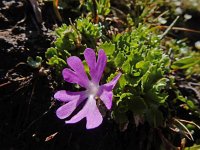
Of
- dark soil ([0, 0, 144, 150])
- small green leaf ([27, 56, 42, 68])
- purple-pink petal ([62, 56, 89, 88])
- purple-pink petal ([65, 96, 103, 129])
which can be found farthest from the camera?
small green leaf ([27, 56, 42, 68])

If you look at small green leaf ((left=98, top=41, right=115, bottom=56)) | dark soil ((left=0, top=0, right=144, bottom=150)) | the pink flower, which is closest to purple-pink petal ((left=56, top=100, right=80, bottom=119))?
the pink flower

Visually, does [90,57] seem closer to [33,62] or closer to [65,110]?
[65,110]

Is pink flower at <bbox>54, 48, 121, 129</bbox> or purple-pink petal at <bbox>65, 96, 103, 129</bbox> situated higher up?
pink flower at <bbox>54, 48, 121, 129</bbox>

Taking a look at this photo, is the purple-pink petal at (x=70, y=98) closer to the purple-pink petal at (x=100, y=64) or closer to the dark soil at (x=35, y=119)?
the purple-pink petal at (x=100, y=64)

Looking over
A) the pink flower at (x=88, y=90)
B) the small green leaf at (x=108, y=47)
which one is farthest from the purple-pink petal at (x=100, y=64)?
the small green leaf at (x=108, y=47)

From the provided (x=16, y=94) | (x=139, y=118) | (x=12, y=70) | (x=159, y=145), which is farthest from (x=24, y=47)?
(x=159, y=145)

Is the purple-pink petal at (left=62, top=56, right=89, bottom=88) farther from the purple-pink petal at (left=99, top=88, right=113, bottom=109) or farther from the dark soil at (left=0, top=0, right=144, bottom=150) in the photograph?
the dark soil at (left=0, top=0, right=144, bottom=150)

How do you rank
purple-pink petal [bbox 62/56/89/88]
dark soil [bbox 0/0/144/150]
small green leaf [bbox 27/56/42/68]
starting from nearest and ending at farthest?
purple-pink petal [bbox 62/56/89/88], dark soil [bbox 0/0/144/150], small green leaf [bbox 27/56/42/68]

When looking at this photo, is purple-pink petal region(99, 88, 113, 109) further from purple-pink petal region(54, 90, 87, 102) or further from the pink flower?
purple-pink petal region(54, 90, 87, 102)

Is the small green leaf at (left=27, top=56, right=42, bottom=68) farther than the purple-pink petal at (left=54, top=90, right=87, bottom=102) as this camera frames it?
Yes
